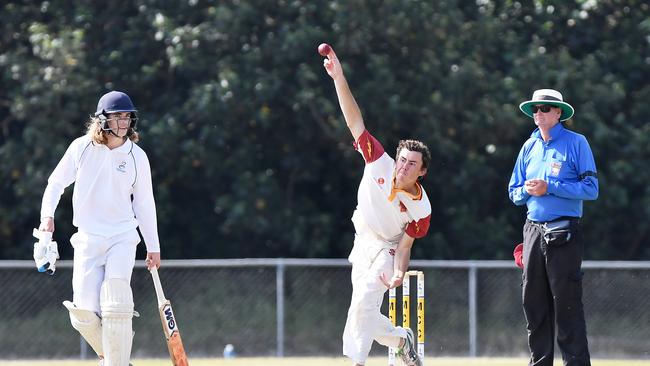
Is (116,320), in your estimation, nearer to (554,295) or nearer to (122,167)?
(122,167)

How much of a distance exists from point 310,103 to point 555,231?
8.08m

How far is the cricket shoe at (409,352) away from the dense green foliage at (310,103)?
7.07 meters

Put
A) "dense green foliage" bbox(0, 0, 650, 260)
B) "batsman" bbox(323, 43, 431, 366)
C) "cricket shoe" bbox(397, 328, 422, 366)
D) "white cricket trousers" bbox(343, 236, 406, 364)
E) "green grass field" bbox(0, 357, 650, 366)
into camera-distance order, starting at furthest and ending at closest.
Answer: "dense green foliage" bbox(0, 0, 650, 260), "green grass field" bbox(0, 357, 650, 366), "cricket shoe" bbox(397, 328, 422, 366), "white cricket trousers" bbox(343, 236, 406, 364), "batsman" bbox(323, 43, 431, 366)

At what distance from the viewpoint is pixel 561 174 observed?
820 centimetres

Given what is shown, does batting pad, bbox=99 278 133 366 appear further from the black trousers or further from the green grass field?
the green grass field

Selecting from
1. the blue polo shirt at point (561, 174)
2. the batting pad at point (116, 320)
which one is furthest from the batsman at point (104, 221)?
the blue polo shirt at point (561, 174)

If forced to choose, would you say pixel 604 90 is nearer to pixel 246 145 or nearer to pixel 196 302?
pixel 246 145

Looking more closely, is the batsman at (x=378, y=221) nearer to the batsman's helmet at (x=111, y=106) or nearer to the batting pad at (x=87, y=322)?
A: the batsman's helmet at (x=111, y=106)

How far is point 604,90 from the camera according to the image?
16281 millimetres

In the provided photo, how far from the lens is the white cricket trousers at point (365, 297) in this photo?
836 cm

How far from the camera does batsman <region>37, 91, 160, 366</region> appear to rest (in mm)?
7984

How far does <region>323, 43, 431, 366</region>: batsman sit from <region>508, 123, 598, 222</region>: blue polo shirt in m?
0.73

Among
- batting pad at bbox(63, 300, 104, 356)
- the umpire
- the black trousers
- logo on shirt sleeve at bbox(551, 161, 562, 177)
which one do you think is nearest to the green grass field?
the black trousers

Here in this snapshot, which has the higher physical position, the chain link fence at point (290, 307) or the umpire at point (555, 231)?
the umpire at point (555, 231)
